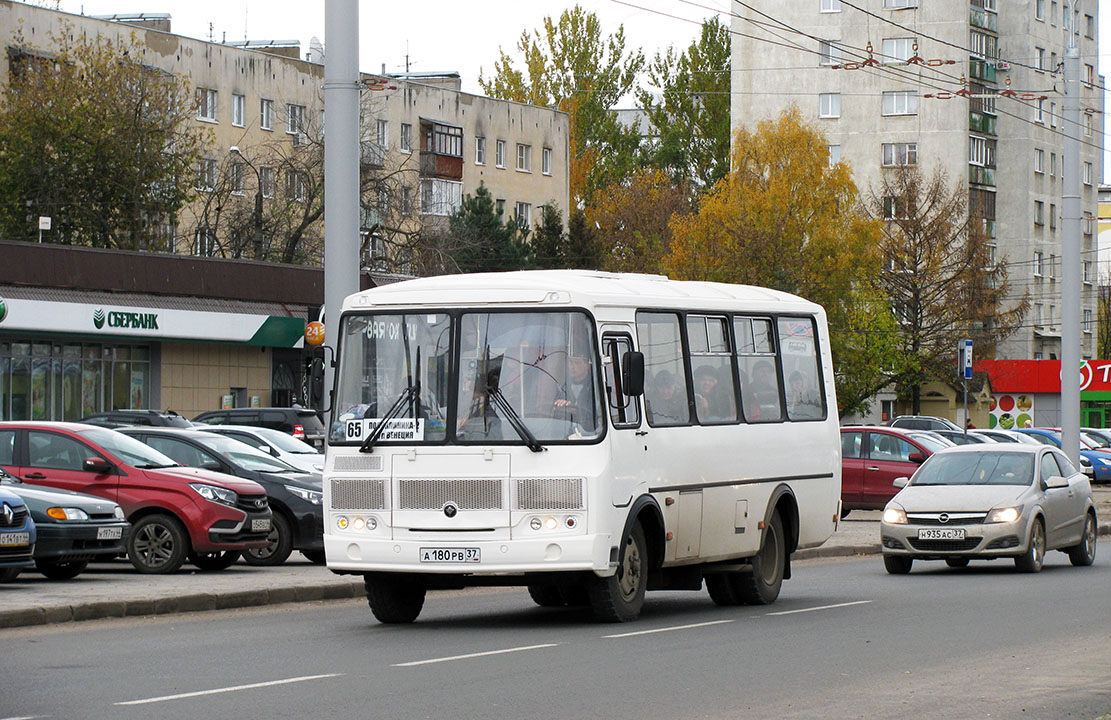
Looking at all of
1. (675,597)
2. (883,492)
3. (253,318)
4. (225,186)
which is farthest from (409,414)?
(225,186)

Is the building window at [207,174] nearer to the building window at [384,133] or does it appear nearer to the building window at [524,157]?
the building window at [384,133]

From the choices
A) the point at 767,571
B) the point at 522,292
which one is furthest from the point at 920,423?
the point at 522,292

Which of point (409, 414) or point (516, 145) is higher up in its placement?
point (516, 145)

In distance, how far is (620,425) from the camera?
15.0m

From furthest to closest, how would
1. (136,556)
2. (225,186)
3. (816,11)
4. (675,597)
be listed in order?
(816,11)
(225,186)
(136,556)
(675,597)

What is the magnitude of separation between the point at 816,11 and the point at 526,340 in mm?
79317

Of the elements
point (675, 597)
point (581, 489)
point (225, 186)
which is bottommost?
point (675, 597)

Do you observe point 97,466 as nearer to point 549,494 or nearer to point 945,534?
point 549,494

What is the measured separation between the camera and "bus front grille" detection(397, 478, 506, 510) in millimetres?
14586

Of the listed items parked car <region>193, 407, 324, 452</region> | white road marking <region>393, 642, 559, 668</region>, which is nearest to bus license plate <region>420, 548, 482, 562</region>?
white road marking <region>393, 642, 559, 668</region>

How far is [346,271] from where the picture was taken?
68.7 feet

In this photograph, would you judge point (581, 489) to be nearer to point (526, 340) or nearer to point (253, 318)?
point (526, 340)

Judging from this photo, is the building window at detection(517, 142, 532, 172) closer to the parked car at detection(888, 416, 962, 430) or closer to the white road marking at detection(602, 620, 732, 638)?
the parked car at detection(888, 416, 962, 430)

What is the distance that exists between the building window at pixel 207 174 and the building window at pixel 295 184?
105 inches
